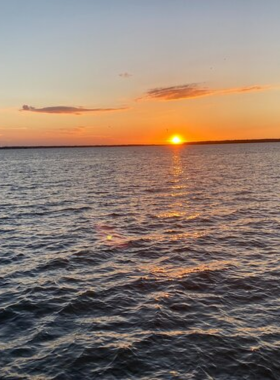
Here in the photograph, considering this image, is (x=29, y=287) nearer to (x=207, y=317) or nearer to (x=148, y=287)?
(x=148, y=287)

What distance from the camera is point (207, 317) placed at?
1683 cm

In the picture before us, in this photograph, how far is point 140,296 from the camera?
19.2 meters

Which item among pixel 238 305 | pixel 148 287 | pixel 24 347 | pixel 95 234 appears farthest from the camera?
pixel 95 234

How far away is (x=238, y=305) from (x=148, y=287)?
16.4ft

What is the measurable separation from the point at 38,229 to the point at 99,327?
18.9m

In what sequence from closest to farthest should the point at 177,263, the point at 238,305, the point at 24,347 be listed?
1. the point at 24,347
2. the point at 238,305
3. the point at 177,263

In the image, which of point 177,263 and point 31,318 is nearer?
point 31,318

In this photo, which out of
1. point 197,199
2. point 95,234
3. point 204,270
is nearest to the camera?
point 204,270

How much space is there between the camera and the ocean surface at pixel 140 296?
13617 mm

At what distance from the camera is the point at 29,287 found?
20.4 metres

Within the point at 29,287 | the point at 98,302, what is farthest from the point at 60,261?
the point at 98,302

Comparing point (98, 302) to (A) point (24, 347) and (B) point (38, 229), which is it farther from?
(B) point (38, 229)

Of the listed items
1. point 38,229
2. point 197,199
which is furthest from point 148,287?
point 197,199

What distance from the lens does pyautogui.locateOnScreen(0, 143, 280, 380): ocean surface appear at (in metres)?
13.6
